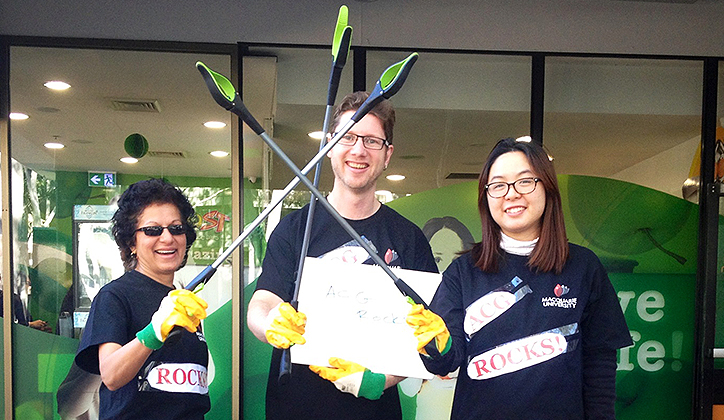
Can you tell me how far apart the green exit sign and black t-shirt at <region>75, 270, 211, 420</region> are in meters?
1.24

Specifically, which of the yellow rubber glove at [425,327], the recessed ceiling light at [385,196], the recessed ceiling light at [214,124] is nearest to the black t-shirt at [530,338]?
the yellow rubber glove at [425,327]

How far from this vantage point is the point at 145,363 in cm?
199

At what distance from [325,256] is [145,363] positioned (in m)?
0.71

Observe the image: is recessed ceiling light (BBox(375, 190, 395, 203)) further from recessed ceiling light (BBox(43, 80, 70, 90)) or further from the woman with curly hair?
recessed ceiling light (BBox(43, 80, 70, 90))

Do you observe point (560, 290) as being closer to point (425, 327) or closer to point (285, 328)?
point (425, 327)

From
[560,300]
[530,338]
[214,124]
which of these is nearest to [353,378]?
[530,338]

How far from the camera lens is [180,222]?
7.46ft

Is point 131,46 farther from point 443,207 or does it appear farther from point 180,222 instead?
point 443,207

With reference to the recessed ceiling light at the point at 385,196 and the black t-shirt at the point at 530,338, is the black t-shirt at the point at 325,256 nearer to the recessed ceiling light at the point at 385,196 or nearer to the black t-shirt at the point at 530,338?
the black t-shirt at the point at 530,338

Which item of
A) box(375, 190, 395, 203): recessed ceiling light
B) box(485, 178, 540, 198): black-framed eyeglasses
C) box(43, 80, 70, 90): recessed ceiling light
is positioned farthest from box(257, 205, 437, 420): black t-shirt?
box(43, 80, 70, 90): recessed ceiling light

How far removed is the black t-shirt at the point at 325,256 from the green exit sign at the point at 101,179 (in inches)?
52.6

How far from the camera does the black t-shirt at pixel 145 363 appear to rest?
1.95 m

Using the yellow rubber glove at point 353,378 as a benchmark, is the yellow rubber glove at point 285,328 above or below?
above

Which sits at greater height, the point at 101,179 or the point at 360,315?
the point at 101,179
